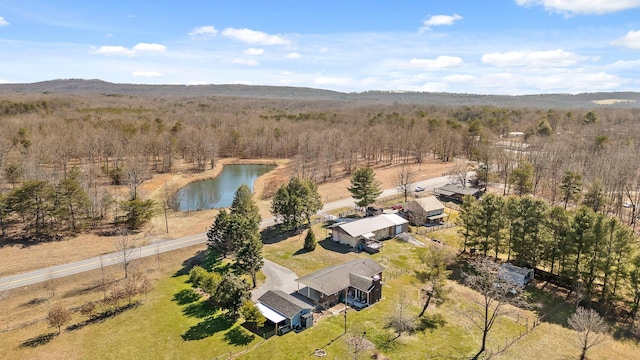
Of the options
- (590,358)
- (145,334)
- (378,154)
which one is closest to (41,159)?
(145,334)

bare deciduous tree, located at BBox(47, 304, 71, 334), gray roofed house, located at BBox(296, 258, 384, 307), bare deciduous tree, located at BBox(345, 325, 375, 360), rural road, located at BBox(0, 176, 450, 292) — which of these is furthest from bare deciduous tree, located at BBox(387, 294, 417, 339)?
rural road, located at BBox(0, 176, 450, 292)

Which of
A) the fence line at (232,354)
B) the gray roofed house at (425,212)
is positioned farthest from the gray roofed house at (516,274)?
the fence line at (232,354)

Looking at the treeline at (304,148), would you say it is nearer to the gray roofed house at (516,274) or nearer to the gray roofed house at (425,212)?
the gray roofed house at (425,212)

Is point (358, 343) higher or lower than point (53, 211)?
lower

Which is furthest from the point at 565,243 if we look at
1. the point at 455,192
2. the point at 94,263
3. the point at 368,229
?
the point at 94,263

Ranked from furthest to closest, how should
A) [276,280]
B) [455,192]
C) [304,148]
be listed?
1. [304,148]
2. [455,192]
3. [276,280]

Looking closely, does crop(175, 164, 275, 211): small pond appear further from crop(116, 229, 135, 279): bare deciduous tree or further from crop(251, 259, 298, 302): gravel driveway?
crop(251, 259, 298, 302): gravel driveway

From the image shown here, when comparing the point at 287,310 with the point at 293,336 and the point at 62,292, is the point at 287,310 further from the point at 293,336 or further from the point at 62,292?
the point at 62,292
